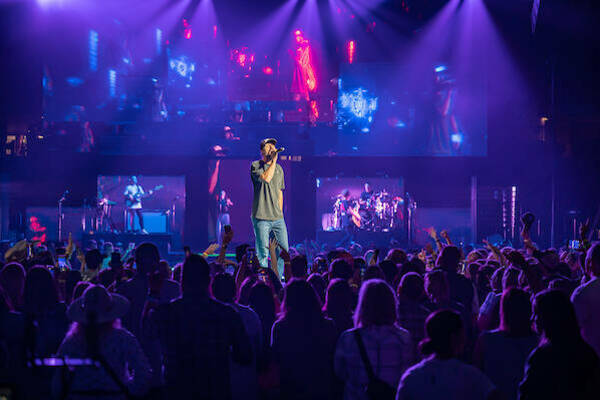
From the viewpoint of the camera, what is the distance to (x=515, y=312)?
3.77 m

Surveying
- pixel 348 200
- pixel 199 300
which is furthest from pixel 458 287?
pixel 348 200

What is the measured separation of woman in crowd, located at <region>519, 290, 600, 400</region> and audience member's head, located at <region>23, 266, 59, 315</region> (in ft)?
10.5

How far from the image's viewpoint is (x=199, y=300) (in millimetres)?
3611

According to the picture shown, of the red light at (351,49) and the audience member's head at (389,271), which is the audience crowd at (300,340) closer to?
the audience member's head at (389,271)

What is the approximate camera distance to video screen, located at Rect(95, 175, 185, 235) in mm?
19938

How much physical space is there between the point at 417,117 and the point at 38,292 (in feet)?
53.9

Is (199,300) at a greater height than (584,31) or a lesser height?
lesser

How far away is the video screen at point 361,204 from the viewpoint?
1967cm

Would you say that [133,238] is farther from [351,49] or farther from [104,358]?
[104,358]

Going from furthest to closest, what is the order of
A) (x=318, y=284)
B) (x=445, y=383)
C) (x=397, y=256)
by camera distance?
(x=397, y=256), (x=318, y=284), (x=445, y=383)

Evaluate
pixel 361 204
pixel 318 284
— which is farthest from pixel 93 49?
pixel 318 284

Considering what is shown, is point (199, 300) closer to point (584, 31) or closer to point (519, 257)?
point (519, 257)

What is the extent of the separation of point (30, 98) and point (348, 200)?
1073 cm

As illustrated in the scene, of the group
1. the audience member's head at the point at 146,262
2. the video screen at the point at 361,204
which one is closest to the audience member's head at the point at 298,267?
the audience member's head at the point at 146,262
